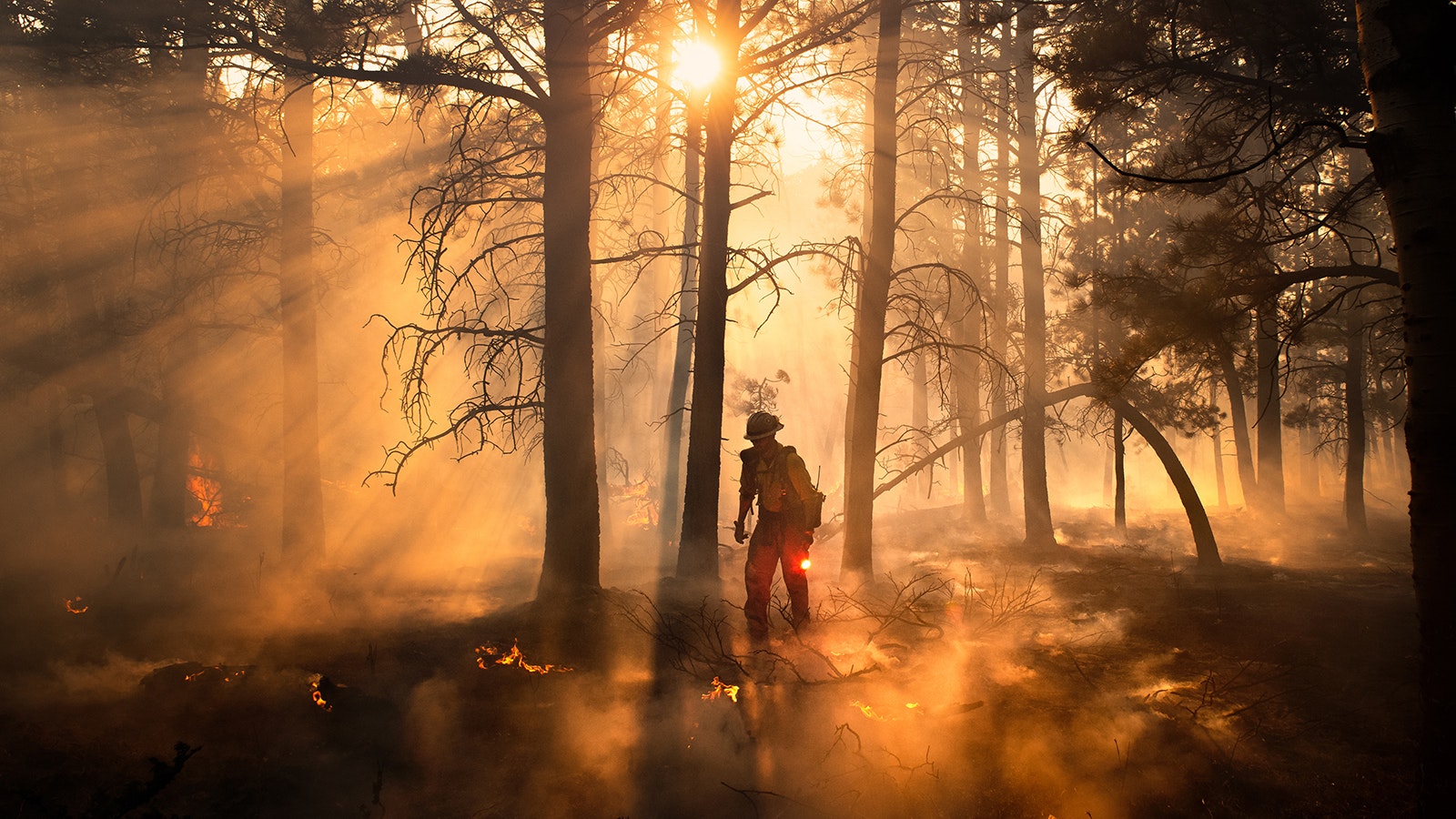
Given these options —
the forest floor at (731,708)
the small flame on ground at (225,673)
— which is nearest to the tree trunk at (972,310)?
the forest floor at (731,708)

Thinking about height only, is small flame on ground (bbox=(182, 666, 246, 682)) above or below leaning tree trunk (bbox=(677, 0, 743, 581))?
below

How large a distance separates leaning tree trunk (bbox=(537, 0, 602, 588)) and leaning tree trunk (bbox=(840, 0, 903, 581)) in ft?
11.9

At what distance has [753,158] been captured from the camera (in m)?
10.7

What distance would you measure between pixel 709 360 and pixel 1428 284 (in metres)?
6.62

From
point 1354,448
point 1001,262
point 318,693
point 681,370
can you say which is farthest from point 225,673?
point 1354,448

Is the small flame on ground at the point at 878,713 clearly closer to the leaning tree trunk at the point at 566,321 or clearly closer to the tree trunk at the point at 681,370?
the leaning tree trunk at the point at 566,321

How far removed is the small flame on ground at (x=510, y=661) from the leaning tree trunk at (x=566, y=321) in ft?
4.22

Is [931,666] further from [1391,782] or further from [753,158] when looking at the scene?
[753,158]

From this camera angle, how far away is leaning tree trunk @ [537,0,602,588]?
25.3ft

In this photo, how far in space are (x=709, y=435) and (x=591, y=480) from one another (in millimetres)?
1900

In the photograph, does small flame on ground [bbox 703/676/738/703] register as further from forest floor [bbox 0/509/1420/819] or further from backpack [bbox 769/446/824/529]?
backpack [bbox 769/446/824/529]

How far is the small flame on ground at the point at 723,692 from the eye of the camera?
546 cm

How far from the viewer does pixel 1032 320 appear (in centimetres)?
1495

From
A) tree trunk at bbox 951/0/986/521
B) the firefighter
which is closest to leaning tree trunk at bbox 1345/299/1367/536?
tree trunk at bbox 951/0/986/521
